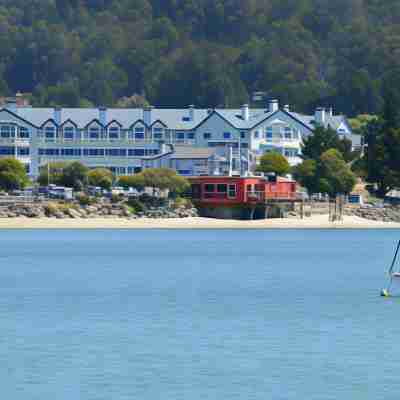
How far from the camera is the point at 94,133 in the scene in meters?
175

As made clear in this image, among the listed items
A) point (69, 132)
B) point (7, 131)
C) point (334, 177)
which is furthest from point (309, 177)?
point (7, 131)

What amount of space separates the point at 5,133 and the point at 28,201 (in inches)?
1408

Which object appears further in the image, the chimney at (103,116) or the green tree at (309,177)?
the chimney at (103,116)

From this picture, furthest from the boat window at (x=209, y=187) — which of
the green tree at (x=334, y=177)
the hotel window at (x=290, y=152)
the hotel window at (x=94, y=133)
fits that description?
the hotel window at (x=94, y=133)

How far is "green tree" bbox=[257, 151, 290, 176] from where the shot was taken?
15962cm

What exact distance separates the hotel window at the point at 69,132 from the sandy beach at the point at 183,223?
111 ft

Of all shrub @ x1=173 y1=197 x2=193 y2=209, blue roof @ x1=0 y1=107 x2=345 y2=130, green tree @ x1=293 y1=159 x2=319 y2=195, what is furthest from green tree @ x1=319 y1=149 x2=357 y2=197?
blue roof @ x1=0 y1=107 x2=345 y2=130

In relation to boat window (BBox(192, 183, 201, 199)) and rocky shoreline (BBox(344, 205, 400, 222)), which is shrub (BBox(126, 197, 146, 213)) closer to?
boat window (BBox(192, 183, 201, 199))

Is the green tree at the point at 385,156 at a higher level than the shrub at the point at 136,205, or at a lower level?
higher

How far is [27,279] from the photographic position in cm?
7844

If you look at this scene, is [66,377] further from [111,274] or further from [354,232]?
[354,232]

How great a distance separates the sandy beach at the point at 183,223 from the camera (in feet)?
456

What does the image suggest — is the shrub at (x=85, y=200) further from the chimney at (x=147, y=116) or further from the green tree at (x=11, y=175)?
the chimney at (x=147, y=116)

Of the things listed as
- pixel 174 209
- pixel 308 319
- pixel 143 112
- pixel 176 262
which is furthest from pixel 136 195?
pixel 308 319
